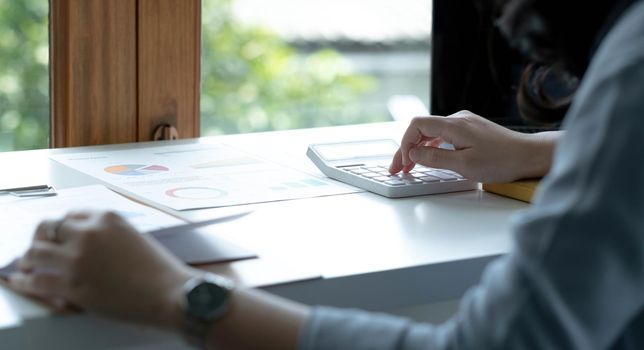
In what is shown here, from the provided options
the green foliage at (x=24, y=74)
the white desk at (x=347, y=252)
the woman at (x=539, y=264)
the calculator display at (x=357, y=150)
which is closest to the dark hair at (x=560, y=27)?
the woman at (x=539, y=264)

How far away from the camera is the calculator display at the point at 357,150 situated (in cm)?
155

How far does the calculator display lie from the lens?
61.0 inches

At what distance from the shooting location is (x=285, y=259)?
1.08 metres

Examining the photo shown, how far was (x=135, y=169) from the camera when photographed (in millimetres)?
1504

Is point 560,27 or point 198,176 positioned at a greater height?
point 560,27

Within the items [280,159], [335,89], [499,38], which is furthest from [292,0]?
[280,159]

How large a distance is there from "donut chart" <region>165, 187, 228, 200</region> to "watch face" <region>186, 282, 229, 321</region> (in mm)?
456

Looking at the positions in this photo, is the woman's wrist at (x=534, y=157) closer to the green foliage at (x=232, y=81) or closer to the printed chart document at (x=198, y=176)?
the printed chart document at (x=198, y=176)

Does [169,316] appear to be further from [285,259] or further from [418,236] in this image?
[418,236]

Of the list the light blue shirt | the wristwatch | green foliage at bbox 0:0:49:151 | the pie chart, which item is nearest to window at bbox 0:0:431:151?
green foliage at bbox 0:0:49:151

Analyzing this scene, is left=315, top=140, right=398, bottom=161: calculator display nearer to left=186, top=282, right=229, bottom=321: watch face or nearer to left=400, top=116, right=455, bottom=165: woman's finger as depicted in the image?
left=400, top=116, right=455, bottom=165: woman's finger

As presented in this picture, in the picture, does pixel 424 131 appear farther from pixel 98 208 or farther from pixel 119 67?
pixel 119 67

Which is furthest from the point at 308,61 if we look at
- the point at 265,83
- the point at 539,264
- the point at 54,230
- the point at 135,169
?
the point at 539,264

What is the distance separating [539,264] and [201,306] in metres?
0.28
